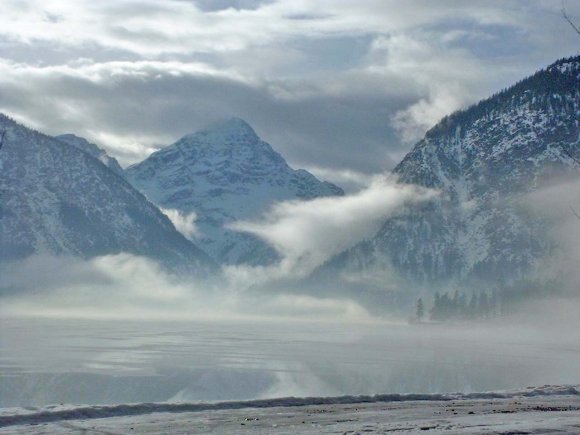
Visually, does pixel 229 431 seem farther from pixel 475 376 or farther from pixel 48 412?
pixel 475 376

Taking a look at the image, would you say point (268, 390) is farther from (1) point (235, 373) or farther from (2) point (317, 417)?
(2) point (317, 417)

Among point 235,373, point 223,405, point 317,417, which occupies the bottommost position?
point 317,417

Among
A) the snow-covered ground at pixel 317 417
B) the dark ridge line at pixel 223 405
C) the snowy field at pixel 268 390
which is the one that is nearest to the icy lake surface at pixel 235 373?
the snowy field at pixel 268 390

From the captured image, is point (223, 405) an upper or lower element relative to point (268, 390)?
lower

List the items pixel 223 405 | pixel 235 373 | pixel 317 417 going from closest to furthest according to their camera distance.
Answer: pixel 317 417
pixel 223 405
pixel 235 373

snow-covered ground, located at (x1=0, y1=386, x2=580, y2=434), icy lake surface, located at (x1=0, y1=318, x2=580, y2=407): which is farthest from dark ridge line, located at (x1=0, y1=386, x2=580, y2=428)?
icy lake surface, located at (x1=0, y1=318, x2=580, y2=407)

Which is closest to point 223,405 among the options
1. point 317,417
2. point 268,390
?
point 317,417

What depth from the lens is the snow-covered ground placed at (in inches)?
1183

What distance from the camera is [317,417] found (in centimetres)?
3366

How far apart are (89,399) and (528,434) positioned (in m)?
46.9

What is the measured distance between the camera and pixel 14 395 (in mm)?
67562

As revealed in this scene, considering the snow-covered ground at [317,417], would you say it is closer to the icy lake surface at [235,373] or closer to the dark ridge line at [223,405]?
the dark ridge line at [223,405]

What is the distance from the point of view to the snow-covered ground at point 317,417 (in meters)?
30.0

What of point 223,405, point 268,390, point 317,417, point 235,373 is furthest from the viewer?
point 235,373
